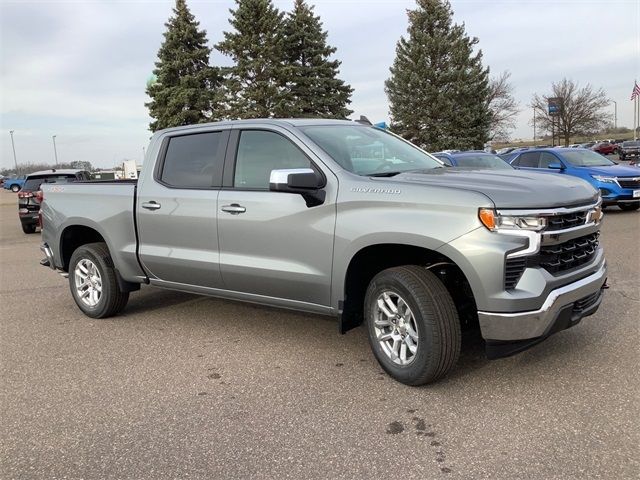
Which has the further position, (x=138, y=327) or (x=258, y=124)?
(x=138, y=327)

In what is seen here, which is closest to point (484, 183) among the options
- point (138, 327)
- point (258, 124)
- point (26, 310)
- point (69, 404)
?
point (258, 124)

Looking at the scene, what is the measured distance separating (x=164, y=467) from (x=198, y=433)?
37cm

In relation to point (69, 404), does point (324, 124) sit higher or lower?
higher

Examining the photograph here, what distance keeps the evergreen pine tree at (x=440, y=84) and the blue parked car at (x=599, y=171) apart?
73.3ft

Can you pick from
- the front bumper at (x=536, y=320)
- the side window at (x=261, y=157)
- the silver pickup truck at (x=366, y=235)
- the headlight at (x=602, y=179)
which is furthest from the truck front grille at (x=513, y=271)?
the headlight at (x=602, y=179)

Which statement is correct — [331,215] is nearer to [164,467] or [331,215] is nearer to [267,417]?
[267,417]

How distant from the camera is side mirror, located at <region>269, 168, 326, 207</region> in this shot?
12.8ft

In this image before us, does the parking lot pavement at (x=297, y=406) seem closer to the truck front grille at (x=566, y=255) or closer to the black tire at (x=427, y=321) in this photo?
the black tire at (x=427, y=321)

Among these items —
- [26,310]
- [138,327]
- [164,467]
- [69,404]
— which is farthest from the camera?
[26,310]

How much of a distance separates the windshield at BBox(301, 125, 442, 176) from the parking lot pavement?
1500 mm

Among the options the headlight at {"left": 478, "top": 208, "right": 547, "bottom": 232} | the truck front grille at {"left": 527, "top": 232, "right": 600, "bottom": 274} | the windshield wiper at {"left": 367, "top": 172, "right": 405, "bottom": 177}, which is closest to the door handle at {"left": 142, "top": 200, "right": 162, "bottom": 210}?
the windshield wiper at {"left": 367, "top": 172, "right": 405, "bottom": 177}

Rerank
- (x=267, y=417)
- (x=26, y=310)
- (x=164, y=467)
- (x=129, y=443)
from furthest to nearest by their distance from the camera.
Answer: (x=26, y=310) → (x=267, y=417) → (x=129, y=443) → (x=164, y=467)

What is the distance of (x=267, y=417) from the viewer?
350 centimetres

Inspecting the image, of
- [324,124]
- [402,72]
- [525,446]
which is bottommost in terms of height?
[525,446]
